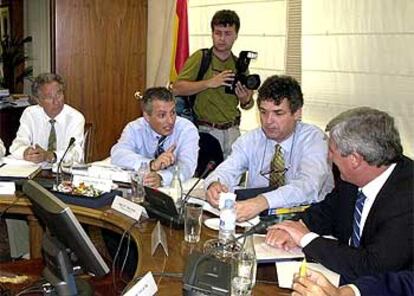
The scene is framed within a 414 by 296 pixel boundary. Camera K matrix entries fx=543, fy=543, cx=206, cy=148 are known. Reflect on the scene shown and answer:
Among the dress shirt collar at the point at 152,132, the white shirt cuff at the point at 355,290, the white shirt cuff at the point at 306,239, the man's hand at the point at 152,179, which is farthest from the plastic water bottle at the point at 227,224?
the dress shirt collar at the point at 152,132

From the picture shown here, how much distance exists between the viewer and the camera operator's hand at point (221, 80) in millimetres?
3375

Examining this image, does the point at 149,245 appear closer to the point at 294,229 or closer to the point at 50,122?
the point at 294,229

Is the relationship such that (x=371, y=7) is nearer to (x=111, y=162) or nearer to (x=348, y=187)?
(x=348, y=187)

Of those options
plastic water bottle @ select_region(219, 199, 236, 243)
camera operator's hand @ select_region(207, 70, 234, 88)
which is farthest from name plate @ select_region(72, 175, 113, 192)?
camera operator's hand @ select_region(207, 70, 234, 88)

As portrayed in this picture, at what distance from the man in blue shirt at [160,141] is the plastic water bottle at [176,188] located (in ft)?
0.11

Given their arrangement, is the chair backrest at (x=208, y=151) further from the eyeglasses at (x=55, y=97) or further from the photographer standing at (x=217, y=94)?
the eyeglasses at (x=55, y=97)

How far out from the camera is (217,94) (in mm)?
3508

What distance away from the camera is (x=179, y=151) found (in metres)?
2.92

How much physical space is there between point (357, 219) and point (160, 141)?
1394 millimetres

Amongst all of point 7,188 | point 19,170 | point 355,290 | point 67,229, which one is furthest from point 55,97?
point 355,290

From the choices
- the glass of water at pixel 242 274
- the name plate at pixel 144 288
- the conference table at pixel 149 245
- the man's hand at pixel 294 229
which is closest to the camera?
the name plate at pixel 144 288

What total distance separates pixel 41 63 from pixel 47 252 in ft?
18.6

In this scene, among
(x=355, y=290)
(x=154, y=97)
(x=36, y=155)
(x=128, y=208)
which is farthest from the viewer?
(x=36, y=155)

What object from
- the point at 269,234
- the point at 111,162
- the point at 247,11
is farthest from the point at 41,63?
the point at 269,234
